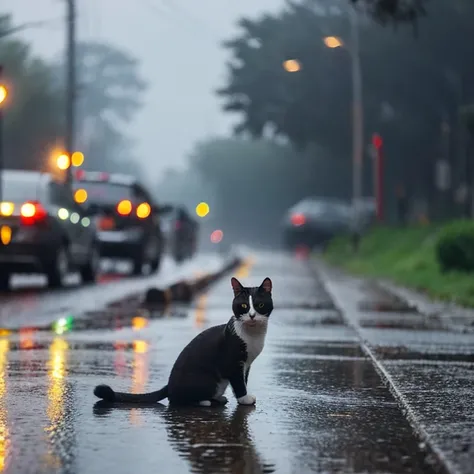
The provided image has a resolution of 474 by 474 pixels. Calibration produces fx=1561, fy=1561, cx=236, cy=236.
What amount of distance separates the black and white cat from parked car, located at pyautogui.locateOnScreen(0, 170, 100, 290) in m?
14.3

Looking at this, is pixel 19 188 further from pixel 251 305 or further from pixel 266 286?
pixel 251 305

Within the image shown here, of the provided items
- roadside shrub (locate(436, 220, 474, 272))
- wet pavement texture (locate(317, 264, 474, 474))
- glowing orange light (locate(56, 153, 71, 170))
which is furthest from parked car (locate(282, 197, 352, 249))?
wet pavement texture (locate(317, 264, 474, 474))

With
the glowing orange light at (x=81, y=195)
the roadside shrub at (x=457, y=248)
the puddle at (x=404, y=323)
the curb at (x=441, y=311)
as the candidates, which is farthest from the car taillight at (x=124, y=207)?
the puddle at (x=404, y=323)

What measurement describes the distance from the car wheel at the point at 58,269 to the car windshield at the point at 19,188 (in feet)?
3.49

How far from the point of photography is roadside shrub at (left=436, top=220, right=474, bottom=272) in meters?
24.4

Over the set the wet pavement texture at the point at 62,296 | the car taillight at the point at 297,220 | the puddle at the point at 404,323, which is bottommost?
the puddle at the point at 404,323

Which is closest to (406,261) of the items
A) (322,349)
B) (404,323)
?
(404,323)

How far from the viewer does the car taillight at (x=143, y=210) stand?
30984 mm

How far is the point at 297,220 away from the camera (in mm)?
52406

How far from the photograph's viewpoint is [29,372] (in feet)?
37.4

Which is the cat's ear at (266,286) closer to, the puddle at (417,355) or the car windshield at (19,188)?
the puddle at (417,355)

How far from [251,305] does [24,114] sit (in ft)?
199

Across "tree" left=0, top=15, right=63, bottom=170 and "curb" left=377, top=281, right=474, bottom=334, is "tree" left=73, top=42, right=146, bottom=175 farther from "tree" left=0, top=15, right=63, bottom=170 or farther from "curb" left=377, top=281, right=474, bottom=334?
"curb" left=377, top=281, right=474, bottom=334

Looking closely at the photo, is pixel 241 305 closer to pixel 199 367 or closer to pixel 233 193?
pixel 199 367
